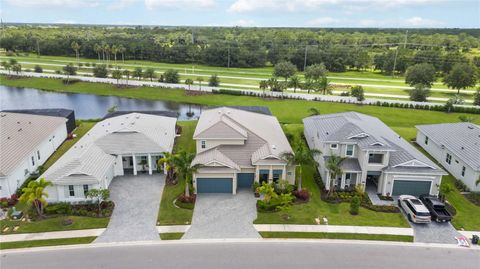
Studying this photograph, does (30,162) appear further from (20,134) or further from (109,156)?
(109,156)

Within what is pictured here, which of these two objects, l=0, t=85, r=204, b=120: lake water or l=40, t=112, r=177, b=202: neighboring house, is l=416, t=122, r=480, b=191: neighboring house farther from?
l=0, t=85, r=204, b=120: lake water

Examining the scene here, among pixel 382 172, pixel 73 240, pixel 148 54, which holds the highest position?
pixel 148 54

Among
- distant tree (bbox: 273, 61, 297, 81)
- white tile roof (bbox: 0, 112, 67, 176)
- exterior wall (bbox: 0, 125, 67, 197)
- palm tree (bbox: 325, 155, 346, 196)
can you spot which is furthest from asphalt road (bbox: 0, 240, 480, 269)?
distant tree (bbox: 273, 61, 297, 81)

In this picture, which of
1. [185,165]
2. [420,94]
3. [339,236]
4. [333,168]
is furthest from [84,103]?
[420,94]

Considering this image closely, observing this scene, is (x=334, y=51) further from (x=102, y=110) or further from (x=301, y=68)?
(x=102, y=110)

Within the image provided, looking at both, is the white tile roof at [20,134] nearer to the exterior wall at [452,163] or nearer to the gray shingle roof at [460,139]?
the exterior wall at [452,163]

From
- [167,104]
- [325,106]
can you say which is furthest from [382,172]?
[167,104]

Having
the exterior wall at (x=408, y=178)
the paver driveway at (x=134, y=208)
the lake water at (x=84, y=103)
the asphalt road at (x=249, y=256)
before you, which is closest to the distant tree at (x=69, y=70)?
the lake water at (x=84, y=103)
